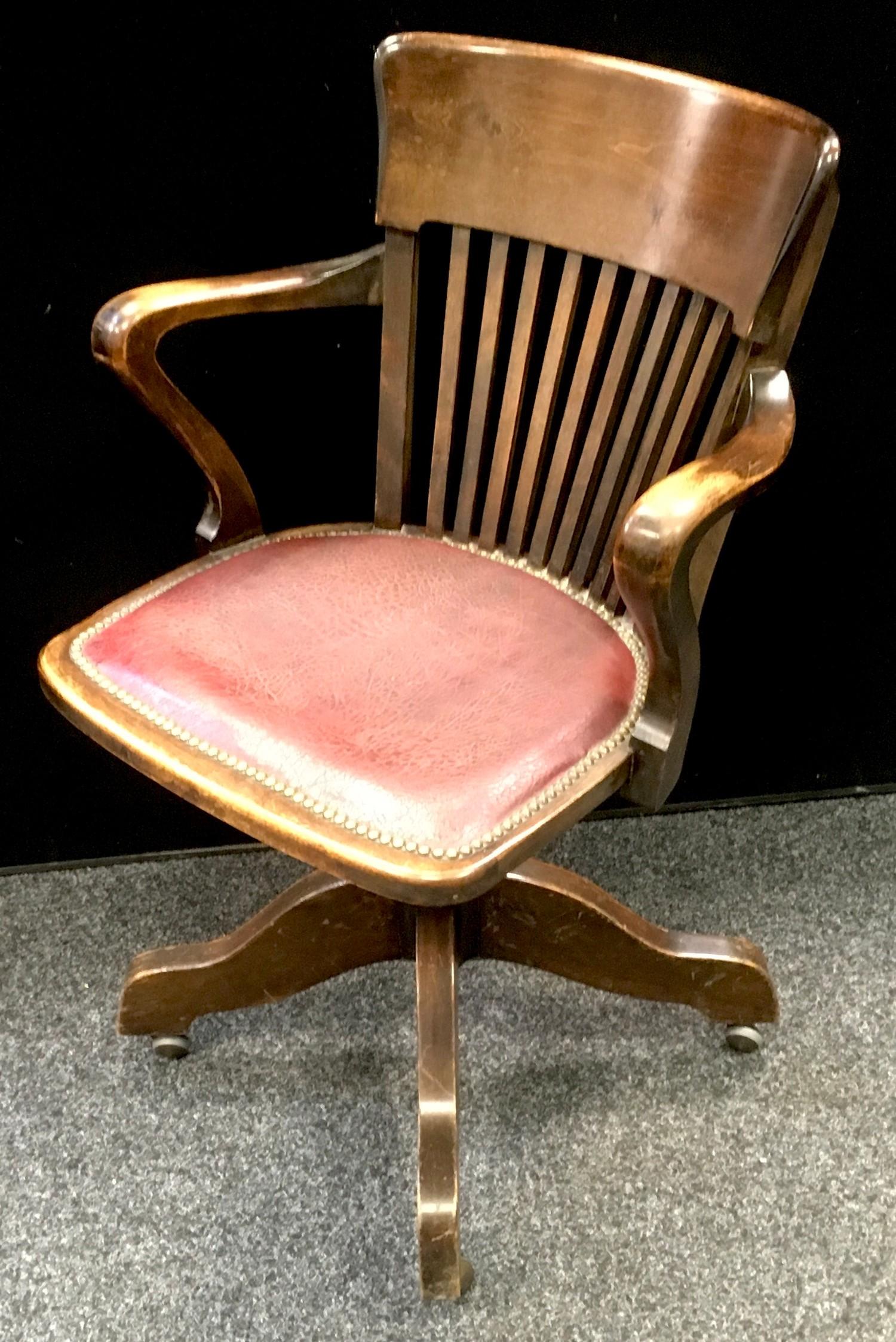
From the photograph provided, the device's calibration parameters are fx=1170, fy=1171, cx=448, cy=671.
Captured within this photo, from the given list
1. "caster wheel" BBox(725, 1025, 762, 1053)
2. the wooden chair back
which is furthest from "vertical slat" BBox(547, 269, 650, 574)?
"caster wheel" BBox(725, 1025, 762, 1053)

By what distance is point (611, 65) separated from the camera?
94 centimetres

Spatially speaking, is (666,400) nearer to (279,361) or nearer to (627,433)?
(627,433)

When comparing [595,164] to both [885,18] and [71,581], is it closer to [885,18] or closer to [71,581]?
[885,18]

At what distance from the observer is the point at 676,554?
0.76 metres

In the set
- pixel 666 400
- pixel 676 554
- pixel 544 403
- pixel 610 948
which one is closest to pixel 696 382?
pixel 666 400

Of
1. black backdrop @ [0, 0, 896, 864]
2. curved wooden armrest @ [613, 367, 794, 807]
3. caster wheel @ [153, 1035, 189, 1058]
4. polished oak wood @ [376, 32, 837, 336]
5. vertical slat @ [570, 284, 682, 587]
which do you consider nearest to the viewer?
curved wooden armrest @ [613, 367, 794, 807]

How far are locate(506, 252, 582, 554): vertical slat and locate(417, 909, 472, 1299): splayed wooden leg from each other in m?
0.37

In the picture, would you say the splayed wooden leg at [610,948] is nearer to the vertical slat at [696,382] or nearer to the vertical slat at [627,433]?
the vertical slat at [627,433]

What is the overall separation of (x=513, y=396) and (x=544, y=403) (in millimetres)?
31

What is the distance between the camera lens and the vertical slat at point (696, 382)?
3.14ft

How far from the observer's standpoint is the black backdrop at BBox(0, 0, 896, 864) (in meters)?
1.09

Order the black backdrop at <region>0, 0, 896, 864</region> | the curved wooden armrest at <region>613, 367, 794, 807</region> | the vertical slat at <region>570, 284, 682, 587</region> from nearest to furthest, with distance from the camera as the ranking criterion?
the curved wooden armrest at <region>613, 367, 794, 807</region>
the vertical slat at <region>570, 284, 682, 587</region>
the black backdrop at <region>0, 0, 896, 864</region>

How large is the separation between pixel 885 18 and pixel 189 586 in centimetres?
84

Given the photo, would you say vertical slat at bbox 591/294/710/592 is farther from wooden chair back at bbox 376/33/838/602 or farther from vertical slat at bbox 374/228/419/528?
vertical slat at bbox 374/228/419/528
